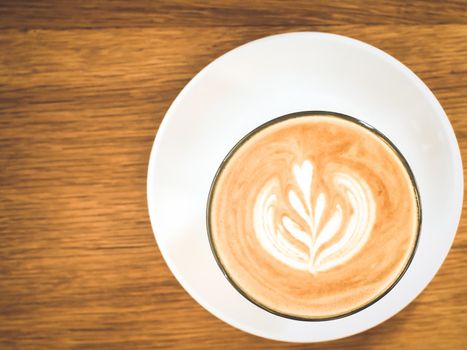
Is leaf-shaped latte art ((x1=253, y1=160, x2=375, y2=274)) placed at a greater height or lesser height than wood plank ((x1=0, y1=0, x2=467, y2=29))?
lesser

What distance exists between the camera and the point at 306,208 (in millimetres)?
719

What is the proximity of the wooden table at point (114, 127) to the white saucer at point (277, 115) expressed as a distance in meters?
0.08

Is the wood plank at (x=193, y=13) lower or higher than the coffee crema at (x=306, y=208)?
higher

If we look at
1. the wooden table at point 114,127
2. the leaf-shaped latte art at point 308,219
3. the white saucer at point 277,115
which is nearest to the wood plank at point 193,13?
the wooden table at point 114,127

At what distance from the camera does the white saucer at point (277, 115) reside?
69 centimetres

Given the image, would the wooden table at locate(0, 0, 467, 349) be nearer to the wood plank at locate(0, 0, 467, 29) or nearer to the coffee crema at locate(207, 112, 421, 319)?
the wood plank at locate(0, 0, 467, 29)

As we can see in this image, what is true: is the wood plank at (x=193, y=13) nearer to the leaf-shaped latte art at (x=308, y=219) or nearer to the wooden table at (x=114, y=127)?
the wooden table at (x=114, y=127)

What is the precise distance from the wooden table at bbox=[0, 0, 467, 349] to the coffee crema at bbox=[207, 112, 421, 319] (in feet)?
0.39

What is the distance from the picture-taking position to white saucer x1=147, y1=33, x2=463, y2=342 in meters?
0.69

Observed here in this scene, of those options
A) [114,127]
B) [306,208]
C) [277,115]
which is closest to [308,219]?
[306,208]

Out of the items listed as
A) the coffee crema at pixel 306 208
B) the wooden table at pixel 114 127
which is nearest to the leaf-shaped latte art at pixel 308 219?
the coffee crema at pixel 306 208

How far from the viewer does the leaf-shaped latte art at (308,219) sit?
72 centimetres

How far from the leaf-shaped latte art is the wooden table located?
0.57 feet

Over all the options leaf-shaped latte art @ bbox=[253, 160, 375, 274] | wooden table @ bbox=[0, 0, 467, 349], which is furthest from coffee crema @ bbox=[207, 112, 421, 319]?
wooden table @ bbox=[0, 0, 467, 349]
